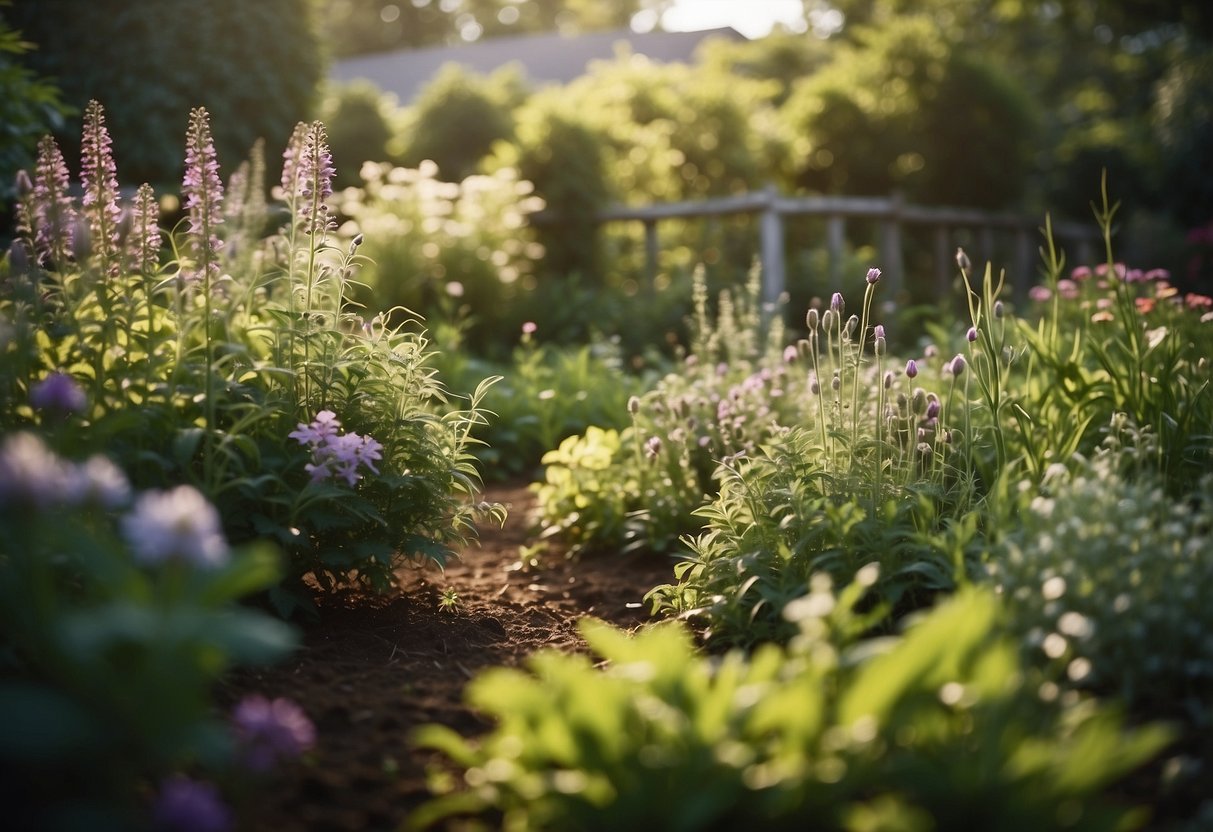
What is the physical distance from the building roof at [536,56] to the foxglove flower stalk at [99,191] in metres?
21.6

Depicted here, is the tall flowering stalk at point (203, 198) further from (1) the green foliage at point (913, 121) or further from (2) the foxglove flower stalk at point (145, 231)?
(1) the green foliage at point (913, 121)

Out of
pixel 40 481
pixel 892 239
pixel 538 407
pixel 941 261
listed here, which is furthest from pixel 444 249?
pixel 40 481

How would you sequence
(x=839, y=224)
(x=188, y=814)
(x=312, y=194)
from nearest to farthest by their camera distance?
(x=188, y=814)
(x=312, y=194)
(x=839, y=224)

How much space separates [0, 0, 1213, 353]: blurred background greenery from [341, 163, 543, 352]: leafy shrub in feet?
0.11

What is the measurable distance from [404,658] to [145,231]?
4.29 ft

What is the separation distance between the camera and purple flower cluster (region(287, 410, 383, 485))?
2604mm

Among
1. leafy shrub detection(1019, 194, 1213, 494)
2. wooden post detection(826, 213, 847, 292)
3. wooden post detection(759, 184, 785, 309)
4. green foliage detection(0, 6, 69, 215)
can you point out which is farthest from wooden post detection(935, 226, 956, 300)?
green foliage detection(0, 6, 69, 215)

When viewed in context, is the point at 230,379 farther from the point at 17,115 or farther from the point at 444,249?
the point at 444,249

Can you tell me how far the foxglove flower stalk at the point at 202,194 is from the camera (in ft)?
8.49

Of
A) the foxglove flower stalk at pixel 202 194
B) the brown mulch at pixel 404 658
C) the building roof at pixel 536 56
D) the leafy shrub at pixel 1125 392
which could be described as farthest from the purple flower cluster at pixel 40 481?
the building roof at pixel 536 56

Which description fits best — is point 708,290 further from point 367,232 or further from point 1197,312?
point 1197,312

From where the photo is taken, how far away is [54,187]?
2.50m

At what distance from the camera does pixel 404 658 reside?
267 cm

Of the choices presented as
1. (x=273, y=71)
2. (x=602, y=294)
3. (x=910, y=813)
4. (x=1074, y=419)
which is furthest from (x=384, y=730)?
(x=273, y=71)
